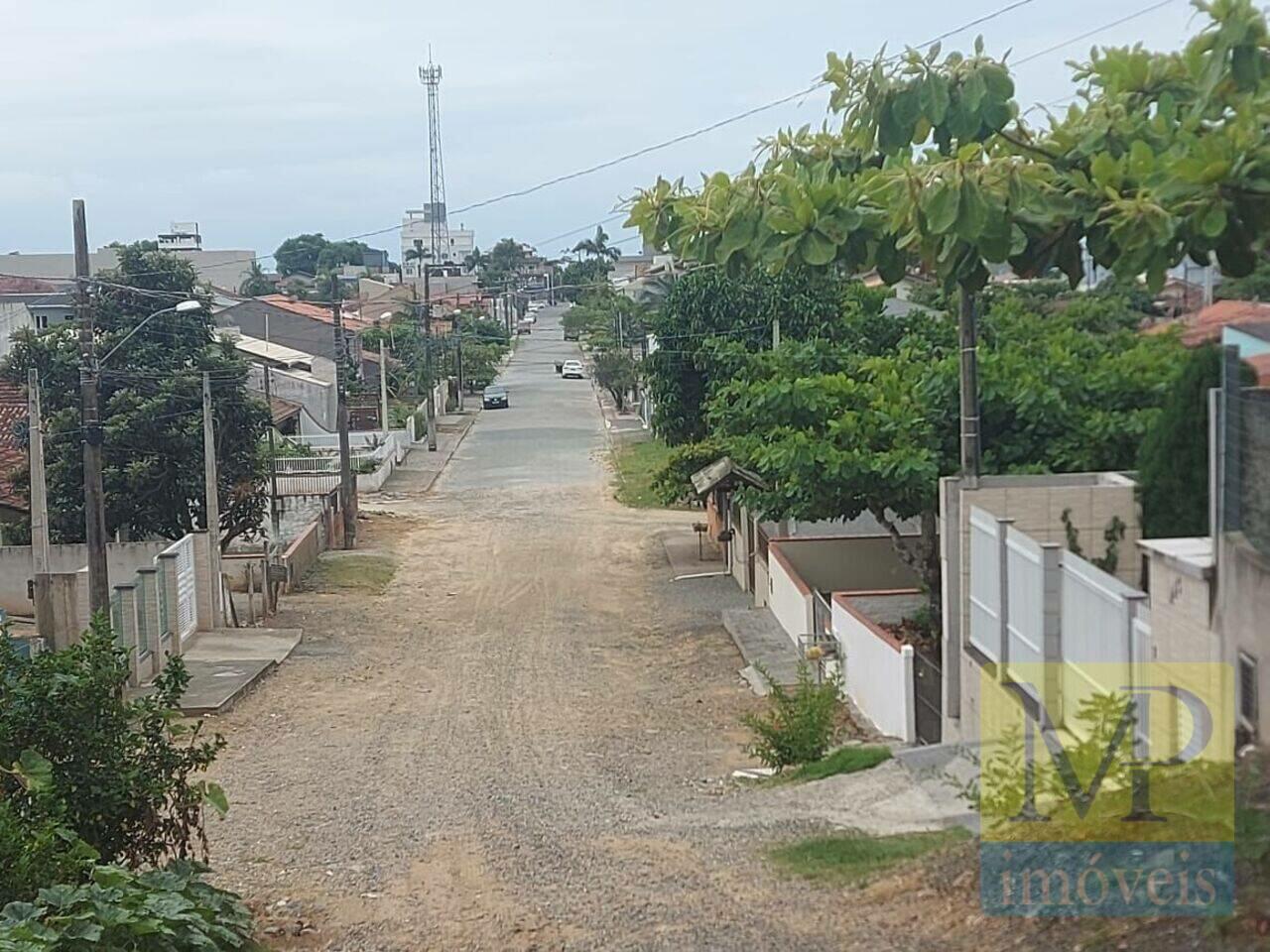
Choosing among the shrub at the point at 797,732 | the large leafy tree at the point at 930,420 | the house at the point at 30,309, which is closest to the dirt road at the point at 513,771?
the shrub at the point at 797,732

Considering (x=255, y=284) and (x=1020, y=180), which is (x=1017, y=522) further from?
(x=255, y=284)

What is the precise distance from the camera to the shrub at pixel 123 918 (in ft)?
21.7

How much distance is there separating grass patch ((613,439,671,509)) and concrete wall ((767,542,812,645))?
12.1m

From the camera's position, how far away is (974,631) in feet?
40.0

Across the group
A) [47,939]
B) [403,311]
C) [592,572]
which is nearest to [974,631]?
[47,939]

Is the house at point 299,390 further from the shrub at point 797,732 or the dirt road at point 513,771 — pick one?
the shrub at point 797,732

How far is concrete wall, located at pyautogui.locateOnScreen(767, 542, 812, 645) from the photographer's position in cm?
1947

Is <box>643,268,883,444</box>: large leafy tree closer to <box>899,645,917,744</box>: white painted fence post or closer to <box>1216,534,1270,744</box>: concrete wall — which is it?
<box>899,645,917,744</box>: white painted fence post

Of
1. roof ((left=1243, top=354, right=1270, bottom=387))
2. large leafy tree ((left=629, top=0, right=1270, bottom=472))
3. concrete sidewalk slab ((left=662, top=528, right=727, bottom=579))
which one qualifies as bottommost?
concrete sidewalk slab ((left=662, top=528, right=727, bottom=579))

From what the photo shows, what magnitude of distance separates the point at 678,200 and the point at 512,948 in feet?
13.1

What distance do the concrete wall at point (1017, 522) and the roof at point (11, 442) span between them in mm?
20490

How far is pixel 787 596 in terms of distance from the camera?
21109 millimetres

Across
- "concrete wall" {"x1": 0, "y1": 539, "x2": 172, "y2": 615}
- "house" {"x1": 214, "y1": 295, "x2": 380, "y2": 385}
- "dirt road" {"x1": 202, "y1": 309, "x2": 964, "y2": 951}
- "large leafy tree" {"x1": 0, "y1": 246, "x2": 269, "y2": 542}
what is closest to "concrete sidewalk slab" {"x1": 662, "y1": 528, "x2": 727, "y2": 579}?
"dirt road" {"x1": 202, "y1": 309, "x2": 964, "y2": 951}

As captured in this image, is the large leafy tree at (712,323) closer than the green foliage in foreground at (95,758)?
No
